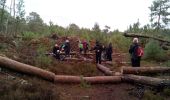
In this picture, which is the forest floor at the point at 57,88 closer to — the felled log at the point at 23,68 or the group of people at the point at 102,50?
the felled log at the point at 23,68

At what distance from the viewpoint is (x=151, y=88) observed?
13305 millimetres

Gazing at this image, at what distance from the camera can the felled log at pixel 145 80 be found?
12812 mm

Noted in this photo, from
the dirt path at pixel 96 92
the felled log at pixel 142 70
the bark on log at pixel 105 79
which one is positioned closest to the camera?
the dirt path at pixel 96 92

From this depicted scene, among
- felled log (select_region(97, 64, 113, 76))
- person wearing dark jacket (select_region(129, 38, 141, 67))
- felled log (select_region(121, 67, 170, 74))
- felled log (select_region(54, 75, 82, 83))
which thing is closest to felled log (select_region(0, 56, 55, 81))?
felled log (select_region(54, 75, 82, 83))

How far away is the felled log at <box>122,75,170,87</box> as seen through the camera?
12.8m

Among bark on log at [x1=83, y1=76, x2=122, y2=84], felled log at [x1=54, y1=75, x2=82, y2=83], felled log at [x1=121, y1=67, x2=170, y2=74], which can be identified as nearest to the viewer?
felled log at [x1=54, y1=75, x2=82, y2=83]

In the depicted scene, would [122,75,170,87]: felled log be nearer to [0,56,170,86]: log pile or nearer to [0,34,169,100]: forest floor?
[0,56,170,86]: log pile

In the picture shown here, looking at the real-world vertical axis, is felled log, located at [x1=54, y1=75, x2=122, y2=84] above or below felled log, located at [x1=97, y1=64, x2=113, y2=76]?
below

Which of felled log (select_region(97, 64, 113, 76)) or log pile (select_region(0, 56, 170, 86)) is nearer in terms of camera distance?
log pile (select_region(0, 56, 170, 86))

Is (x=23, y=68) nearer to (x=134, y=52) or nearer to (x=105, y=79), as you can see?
(x=105, y=79)

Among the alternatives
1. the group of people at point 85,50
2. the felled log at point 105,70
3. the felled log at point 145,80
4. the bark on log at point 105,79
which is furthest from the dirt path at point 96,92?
the group of people at point 85,50

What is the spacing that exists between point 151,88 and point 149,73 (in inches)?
104

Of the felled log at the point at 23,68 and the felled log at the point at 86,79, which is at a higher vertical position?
the felled log at the point at 23,68

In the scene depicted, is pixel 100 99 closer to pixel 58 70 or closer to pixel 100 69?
pixel 58 70
